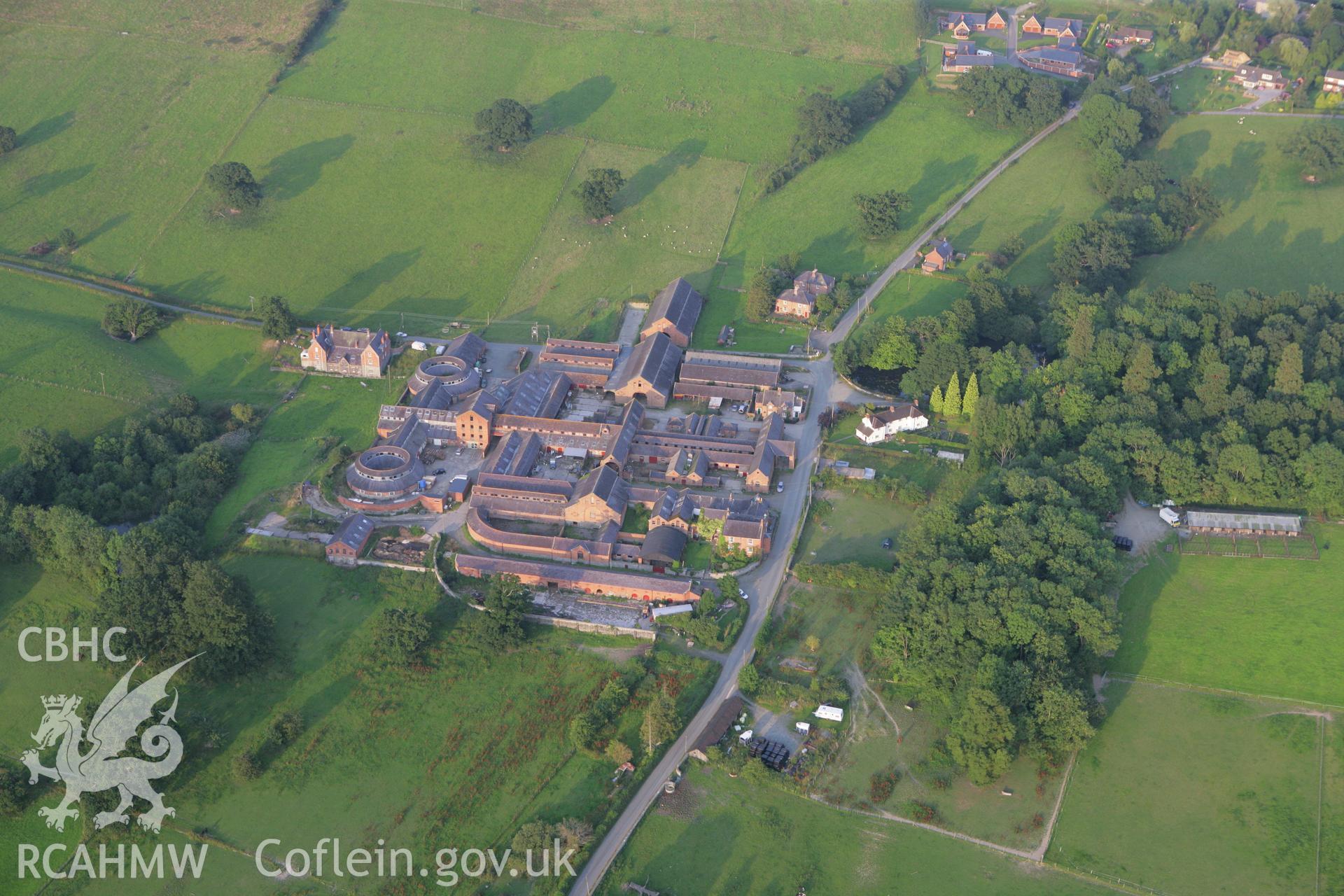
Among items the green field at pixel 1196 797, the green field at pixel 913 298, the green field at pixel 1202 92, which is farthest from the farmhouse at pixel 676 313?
the green field at pixel 1202 92

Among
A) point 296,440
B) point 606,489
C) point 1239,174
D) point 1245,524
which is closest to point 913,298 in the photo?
point 1245,524

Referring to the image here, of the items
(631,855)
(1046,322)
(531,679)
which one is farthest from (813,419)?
(631,855)

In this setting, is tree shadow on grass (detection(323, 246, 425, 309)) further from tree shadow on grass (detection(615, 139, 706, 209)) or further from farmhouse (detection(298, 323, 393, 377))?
tree shadow on grass (detection(615, 139, 706, 209))

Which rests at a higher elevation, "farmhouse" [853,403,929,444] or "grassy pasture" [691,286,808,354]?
"farmhouse" [853,403,929,444]

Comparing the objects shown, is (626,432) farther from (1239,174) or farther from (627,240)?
(1239,174)

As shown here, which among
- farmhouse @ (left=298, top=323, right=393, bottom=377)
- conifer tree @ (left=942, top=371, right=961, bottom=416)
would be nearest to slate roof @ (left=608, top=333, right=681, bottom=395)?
farmhouse @ (left=298, top=323, right=393, bottom=377)

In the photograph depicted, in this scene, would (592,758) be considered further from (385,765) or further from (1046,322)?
(1046,322)
